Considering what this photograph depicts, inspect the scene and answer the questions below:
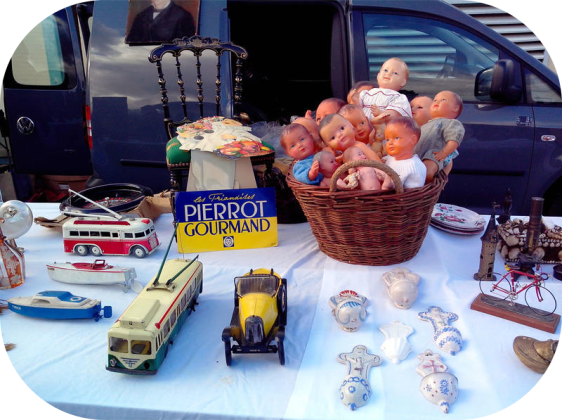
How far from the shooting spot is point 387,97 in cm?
153

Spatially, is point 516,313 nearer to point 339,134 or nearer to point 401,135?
point 401,135

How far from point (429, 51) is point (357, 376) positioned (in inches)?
97.4

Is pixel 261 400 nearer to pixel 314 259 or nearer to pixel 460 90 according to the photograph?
pixel 314 259

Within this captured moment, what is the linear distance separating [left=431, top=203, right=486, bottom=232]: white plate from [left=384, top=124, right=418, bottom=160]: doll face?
0.46m

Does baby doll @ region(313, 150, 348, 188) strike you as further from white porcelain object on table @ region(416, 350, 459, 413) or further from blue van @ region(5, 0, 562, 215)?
blue van @ region(5, 0, 562, 215)

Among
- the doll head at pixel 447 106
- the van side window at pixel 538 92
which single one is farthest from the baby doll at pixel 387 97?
the van side window at pixel 538 92

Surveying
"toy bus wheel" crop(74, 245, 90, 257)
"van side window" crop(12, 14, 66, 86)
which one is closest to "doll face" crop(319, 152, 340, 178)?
"toy bus wheel" crop(74, 245, 90, 257)

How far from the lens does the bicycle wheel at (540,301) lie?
3.81 ft

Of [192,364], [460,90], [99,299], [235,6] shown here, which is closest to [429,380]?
[192,364]

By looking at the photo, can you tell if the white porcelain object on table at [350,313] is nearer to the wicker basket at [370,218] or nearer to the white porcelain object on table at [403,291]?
the white porcelain object on table at [403,291]

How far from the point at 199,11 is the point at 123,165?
3.46 feet

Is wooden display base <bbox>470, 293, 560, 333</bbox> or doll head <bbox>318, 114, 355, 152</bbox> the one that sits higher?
doll head <bbox>318, 114, 355, 152</bbox>

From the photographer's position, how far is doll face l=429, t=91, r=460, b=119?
145cm

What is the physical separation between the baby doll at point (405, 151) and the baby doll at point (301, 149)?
23 centimetres
